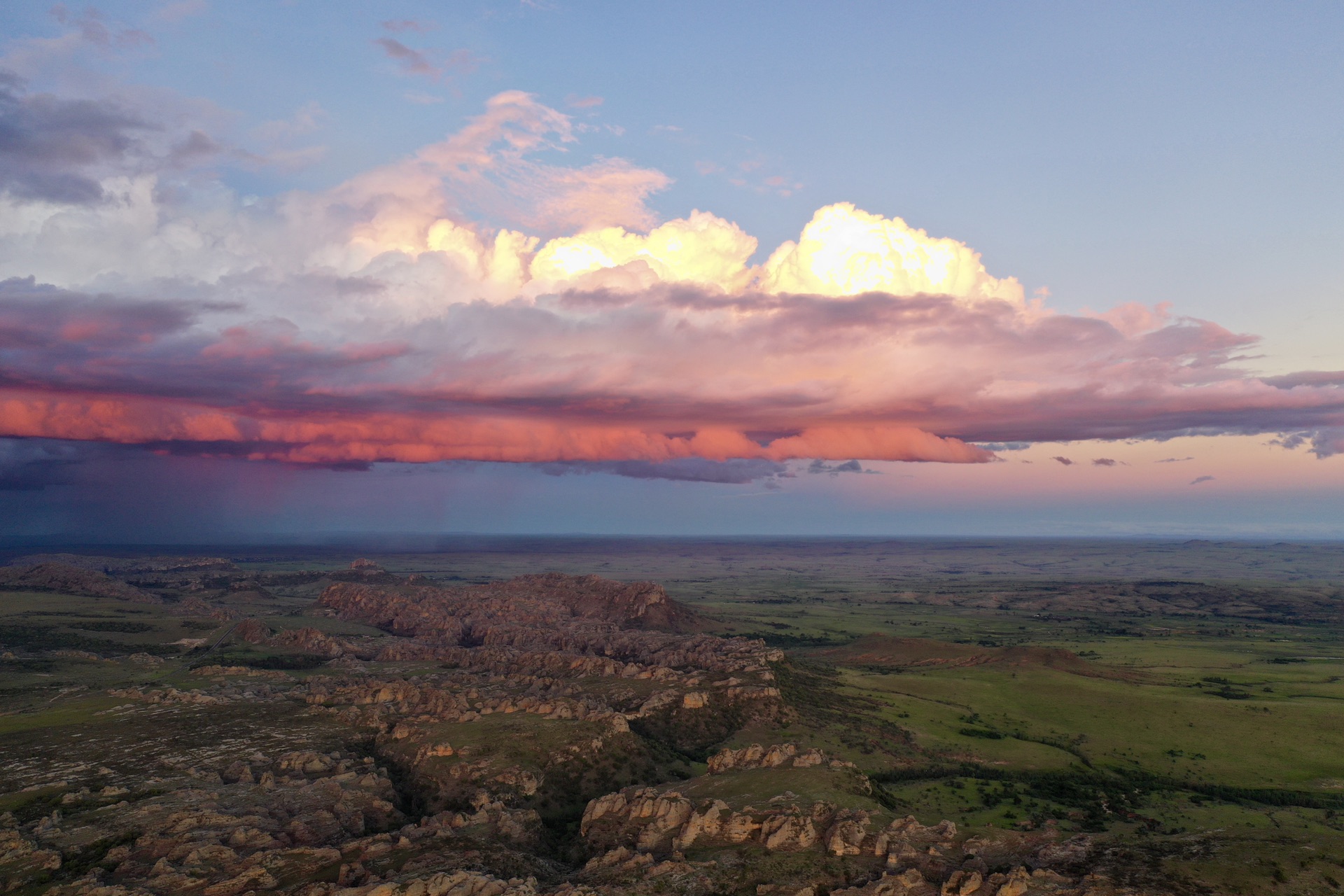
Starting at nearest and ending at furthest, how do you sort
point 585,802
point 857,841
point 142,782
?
1. point 857,841
2. point 142,782
3. point 585,802

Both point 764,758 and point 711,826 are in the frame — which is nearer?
point 711,826

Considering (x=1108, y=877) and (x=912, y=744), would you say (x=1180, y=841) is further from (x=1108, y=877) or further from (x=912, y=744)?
(x=912, y=744)

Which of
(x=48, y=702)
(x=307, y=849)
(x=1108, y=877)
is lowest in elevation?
(x=48, y=702)

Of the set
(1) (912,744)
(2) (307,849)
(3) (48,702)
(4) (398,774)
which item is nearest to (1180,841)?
(1) (912,744)

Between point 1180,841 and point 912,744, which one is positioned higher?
point 1180,841

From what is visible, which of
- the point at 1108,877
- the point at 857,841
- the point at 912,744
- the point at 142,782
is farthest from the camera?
the point at 912,744

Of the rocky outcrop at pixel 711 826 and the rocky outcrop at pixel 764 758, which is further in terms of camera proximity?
the rocky outcrop at pixel 764 758

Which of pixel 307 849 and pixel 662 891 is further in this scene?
pixel 307 849

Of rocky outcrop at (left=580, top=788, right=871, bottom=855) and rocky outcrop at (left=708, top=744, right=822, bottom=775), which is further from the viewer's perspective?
rocky outcrop at (left=708, top=744, right=822, bottom=775)

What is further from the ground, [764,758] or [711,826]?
[711,826]
